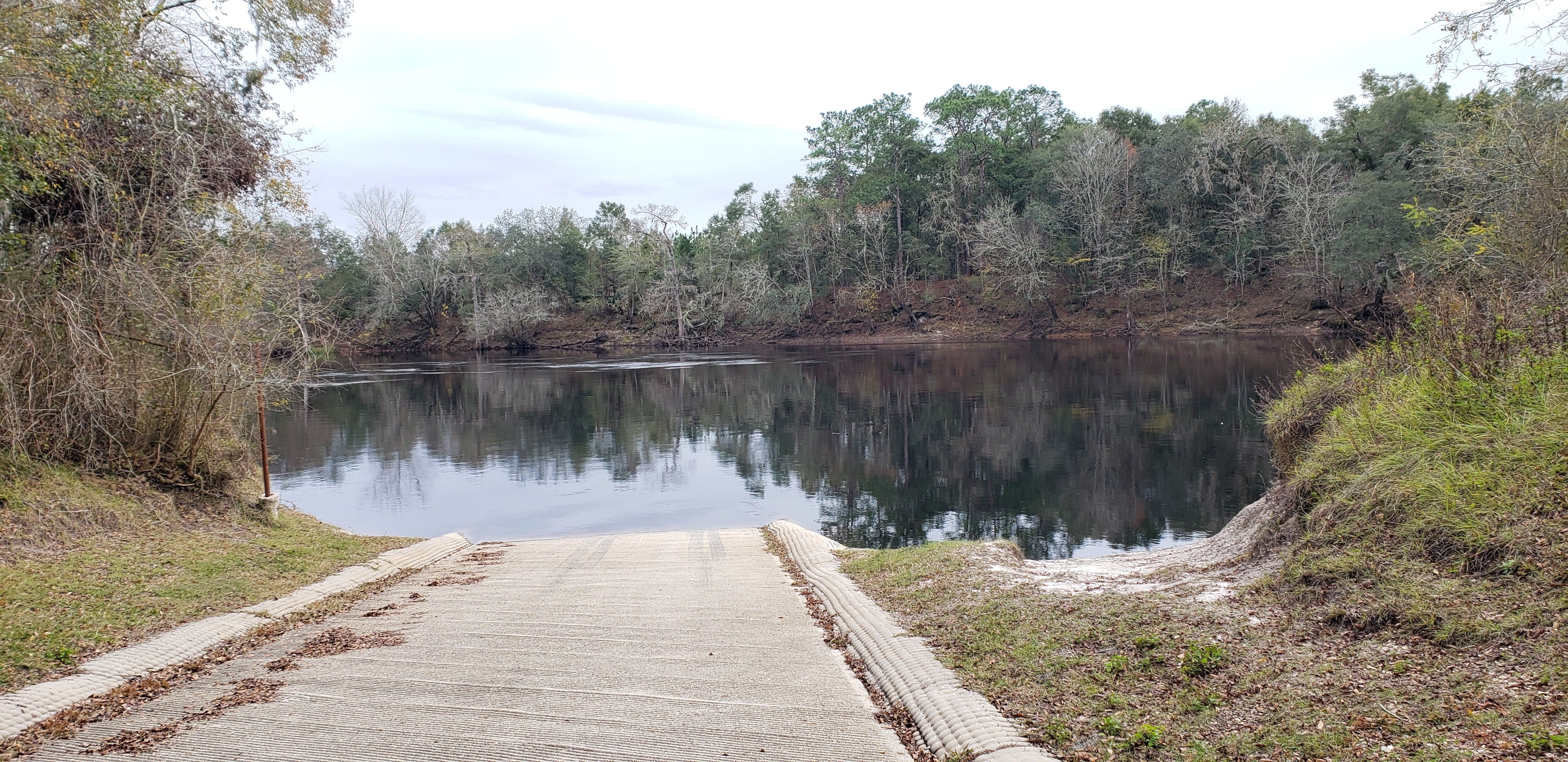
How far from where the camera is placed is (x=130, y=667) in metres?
6.23

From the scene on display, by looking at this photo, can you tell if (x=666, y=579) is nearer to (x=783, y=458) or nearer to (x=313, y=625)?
(x=313, y=625)

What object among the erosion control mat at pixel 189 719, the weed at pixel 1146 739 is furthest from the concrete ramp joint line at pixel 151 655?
the weed at pixel 1146 739

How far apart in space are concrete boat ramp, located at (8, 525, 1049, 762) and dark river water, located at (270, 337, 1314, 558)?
1025 cm

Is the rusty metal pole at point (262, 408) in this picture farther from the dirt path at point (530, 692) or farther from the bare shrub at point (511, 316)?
the bare shrub at point (511, 316)

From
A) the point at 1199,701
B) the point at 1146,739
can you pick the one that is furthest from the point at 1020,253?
the point at 1146,739

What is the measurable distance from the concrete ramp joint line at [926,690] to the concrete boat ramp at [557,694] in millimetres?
17

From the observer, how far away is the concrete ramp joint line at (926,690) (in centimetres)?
448

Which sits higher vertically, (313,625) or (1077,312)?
(1077,312)

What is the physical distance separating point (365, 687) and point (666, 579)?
16.7 ft

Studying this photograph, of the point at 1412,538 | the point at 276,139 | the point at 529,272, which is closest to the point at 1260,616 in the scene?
the point at 1412,538

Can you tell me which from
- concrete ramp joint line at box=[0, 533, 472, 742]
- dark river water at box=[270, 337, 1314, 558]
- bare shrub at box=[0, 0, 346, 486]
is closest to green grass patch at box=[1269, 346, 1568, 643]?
concrete ramp joint line at box=[0, 533, 472, 742]

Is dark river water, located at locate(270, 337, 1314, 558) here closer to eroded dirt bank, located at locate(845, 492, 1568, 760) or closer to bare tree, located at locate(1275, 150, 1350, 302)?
bare tree, located at locate(1275, 150, 1350, 302)

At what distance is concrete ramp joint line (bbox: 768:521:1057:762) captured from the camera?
4477 mm

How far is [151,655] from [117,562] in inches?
144
